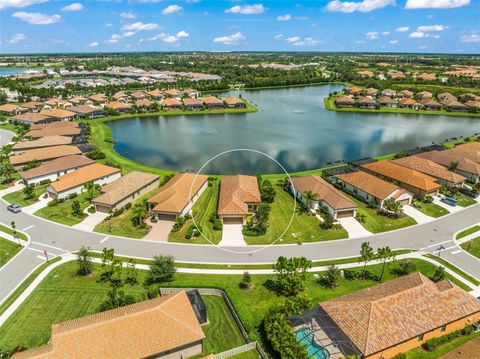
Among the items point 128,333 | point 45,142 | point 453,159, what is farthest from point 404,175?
point 45,142

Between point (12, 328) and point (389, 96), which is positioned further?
point (389, 96)

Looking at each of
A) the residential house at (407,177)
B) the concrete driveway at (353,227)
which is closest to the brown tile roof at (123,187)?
the concrete driveway at (353,227)

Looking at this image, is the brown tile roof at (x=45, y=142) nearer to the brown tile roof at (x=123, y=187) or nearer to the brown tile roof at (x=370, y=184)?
the brown tile roof at (x=123, y=187)

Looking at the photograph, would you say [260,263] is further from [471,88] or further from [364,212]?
[471,88]

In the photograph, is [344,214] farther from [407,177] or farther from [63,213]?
[63,213]

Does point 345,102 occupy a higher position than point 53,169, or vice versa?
point 345,102

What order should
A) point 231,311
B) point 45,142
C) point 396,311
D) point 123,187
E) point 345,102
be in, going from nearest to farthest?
point 396,311
point 231,311
point 123,187
point 45,142
point 345,102

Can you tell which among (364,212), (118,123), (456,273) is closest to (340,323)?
(456,273)
